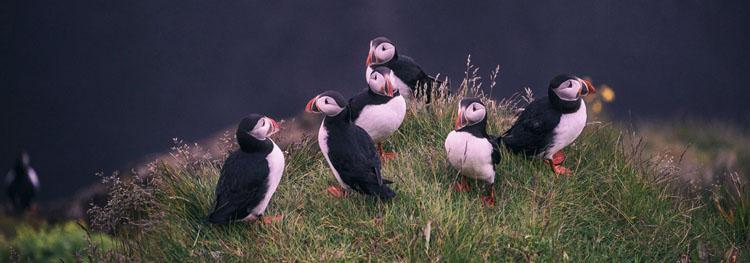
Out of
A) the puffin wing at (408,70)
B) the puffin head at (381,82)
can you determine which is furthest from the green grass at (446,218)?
the puffin wing at (408,70)

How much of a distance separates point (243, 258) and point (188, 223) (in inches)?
28.7

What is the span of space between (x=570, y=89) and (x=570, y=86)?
3 centimetres

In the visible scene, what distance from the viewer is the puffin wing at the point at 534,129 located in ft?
18.3

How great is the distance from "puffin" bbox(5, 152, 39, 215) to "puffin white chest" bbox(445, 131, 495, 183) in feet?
21.2

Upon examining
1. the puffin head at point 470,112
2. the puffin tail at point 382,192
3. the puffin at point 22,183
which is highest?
the puffin head at point 470,112

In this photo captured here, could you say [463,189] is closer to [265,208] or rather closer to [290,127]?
[265,208]

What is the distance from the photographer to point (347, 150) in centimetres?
512

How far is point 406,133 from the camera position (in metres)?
6.78

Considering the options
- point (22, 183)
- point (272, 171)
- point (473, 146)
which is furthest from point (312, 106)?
point (22, 183)

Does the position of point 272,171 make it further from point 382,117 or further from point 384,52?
point 384,52

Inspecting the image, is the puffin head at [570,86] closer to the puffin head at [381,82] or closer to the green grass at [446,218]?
the green grass at [446,218]

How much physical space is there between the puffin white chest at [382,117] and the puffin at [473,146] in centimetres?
65

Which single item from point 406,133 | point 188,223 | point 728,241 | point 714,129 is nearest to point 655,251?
point 728,241

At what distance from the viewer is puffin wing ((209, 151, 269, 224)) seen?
4.82m
